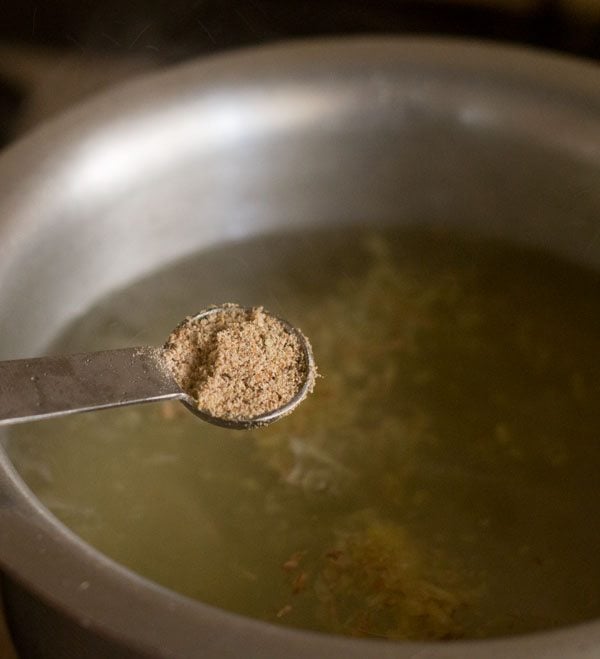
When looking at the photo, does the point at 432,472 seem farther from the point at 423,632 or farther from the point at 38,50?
the point at 38,50

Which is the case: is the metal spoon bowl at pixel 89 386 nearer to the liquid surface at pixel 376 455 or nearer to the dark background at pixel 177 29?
the liquid surface at pixel 376 455

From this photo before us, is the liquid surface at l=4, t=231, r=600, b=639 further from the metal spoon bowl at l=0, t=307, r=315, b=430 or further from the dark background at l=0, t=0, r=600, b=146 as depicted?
the dark background at l=0, t=0, r=600, b=146

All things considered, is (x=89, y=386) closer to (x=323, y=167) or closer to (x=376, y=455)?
(x=376, y=455)

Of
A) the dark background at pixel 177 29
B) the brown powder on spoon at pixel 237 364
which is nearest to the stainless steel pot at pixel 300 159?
the brown powder on spoon at pixel 237 364

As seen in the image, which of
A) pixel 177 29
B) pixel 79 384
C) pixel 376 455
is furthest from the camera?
pixel 177 29

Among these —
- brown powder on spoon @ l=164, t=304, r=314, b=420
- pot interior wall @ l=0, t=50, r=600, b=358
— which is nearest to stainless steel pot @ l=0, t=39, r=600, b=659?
pot interior wall @ l=0, t=50, r=600, b=358

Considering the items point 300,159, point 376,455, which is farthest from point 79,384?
point 300,159

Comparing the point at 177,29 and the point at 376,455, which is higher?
the point at 177,29
